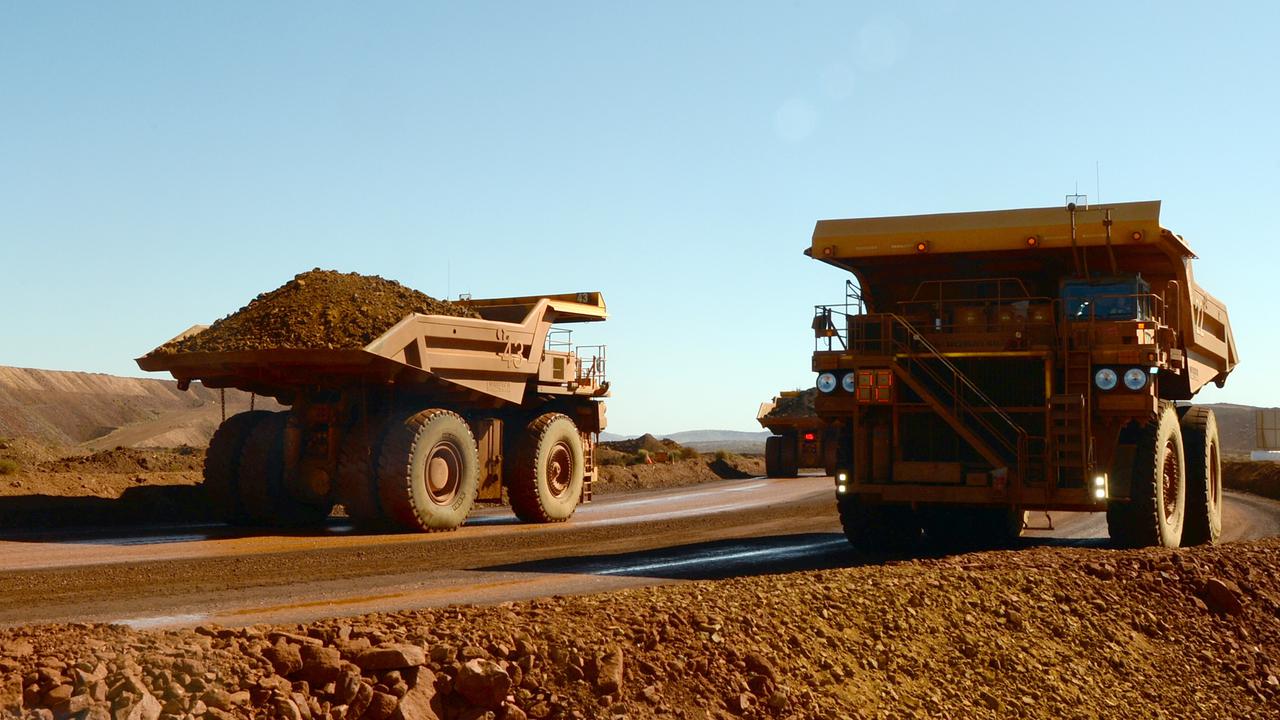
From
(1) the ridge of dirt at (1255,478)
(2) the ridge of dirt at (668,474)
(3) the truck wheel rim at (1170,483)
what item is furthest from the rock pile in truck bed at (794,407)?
(3) the truck wheel rim at (1170,483)

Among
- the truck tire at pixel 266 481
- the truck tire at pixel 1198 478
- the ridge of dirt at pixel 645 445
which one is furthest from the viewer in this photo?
the ridge of dirt at pixel 645 445

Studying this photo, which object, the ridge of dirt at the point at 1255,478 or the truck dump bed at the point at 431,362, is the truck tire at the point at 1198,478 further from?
the ridge of dirt at the point at 1255,478

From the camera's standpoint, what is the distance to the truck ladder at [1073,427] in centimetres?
1238

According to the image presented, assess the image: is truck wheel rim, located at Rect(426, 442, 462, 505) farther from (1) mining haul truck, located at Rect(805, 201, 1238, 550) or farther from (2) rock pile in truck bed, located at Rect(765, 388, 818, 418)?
(2) rock pile in truck bed, located at Rect(765, 388, 818, 418)

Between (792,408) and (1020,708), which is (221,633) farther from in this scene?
(792,408)

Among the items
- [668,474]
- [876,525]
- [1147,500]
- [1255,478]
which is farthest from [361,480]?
[1255,478]

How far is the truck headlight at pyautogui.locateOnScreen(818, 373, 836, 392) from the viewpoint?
44.1 feet

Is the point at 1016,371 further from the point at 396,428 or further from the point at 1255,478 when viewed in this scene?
the point at 1255,478

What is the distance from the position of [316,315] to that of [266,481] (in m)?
2.49

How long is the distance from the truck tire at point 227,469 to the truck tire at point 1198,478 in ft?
39.4

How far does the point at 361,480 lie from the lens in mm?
16453

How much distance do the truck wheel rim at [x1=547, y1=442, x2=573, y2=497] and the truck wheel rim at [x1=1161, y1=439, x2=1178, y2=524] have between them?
8964 mm

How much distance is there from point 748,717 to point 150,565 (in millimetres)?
7902

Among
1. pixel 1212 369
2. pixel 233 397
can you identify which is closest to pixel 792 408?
pixel 1212 369
